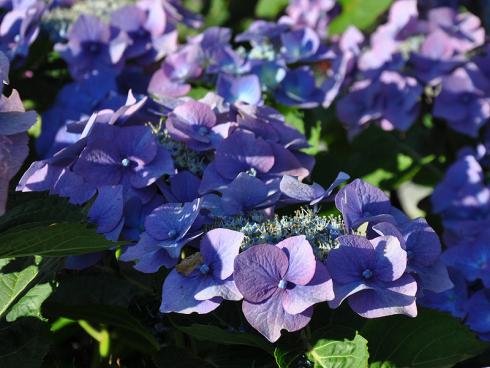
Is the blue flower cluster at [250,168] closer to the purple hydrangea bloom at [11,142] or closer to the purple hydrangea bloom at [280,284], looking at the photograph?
the purple hydrangea bloom at [280,284]

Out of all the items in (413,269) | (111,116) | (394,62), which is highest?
(111,116)

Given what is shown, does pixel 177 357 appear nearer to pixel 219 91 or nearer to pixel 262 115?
pixel 262 115

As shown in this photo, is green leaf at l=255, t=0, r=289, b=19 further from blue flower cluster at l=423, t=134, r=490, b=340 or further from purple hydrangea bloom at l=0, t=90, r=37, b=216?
purple hydrangea bloom at l=0, t=90, r=37, b=216

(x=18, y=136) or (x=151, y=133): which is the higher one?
(x=18, y=136)

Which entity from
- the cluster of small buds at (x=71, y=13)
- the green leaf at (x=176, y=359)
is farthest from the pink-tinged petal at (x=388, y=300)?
the cluster of small buds at (x=71, y=13)

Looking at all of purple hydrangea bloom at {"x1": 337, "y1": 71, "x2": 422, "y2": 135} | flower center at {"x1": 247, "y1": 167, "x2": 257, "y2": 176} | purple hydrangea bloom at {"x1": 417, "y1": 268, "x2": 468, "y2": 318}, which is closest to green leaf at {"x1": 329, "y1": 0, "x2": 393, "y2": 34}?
purple hydrangea bloom at {"x1": 337, "y1": 71, "x2": 422, "y2": 135}

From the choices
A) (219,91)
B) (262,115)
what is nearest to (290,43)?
(219,91)
